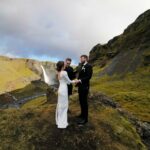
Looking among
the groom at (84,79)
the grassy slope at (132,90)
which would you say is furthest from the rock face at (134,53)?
the groom at (84,79)

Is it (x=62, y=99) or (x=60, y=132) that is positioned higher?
(x=62, y=99)

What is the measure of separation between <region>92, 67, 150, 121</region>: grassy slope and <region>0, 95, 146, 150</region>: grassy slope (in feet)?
88.8

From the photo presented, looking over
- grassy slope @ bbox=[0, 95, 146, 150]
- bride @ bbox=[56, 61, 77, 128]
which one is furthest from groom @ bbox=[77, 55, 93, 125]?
grassy slope @ bbox=[0, 95, 146, 150]

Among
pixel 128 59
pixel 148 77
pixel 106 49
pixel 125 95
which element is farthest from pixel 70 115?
pixel 106 49

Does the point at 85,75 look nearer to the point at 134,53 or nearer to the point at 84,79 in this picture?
the point at 84,79

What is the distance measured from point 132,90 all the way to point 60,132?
68813 mm

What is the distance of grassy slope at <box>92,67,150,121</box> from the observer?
6919cm

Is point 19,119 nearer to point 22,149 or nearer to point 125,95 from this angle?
point 22,149

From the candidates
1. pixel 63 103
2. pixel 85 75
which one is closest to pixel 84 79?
pixel 85 75

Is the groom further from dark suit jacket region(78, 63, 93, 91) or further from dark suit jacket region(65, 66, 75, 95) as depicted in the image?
dark suit jacket region(65, 66, 75, 95)

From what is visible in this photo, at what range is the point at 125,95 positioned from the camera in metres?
79.2

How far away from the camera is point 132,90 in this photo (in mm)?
94875

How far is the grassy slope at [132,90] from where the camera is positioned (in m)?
69.2

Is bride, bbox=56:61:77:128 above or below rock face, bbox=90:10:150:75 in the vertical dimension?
→ below
